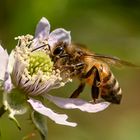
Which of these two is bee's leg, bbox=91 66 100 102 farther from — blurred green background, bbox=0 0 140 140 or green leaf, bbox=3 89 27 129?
blurred green background, bbox=0 0 140 140

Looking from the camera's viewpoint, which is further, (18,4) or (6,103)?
(18,4)

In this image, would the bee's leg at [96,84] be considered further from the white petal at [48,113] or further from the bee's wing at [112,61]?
the white petal at [48,113]

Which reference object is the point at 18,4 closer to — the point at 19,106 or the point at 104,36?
the point at 104,36

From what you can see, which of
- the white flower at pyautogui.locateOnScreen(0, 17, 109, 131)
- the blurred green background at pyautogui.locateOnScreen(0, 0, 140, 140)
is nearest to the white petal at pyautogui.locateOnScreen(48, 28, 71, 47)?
the white flower at pyautogui.locateOnScreen(0, 17, 109, 131)

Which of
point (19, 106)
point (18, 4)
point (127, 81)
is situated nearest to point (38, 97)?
point (19, 106)

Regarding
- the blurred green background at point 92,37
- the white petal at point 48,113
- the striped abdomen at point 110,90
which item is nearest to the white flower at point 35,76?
the white petal at point 48,113
